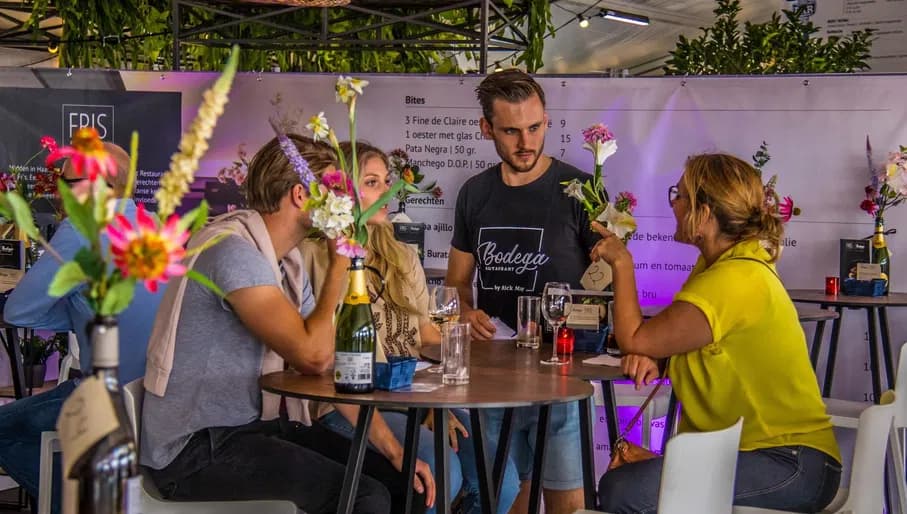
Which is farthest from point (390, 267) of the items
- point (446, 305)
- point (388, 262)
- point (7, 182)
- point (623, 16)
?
point (623, 16)

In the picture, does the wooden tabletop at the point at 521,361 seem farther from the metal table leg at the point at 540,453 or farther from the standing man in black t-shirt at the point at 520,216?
the standing man in black t-shirt at the point at 520,216

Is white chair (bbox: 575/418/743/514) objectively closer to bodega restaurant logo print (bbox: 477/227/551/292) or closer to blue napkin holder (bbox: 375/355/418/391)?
blue napkin holder (bbox: 375/355/418/391)

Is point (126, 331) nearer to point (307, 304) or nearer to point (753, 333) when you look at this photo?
point (307, 304)

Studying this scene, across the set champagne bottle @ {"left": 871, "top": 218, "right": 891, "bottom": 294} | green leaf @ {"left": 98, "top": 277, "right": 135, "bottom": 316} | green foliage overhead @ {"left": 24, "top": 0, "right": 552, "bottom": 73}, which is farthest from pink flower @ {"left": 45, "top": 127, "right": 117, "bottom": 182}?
green foliage overhead @ {"left": 24, "top": 0, "right": 552, "bottom": 73}

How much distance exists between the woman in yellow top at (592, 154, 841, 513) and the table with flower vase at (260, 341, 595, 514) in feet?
0.97

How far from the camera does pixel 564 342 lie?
3225 millimetres

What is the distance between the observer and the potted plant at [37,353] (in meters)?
5.56

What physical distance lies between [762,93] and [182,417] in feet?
10.8

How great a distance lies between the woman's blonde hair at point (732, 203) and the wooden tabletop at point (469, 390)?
586 millimetres

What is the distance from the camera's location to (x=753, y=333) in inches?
111

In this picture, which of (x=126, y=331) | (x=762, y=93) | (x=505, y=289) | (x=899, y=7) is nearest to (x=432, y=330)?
(x=505, y=289)

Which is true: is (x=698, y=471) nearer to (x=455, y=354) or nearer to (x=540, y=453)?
(x=455, y=354)

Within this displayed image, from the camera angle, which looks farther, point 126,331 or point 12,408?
point 12,408

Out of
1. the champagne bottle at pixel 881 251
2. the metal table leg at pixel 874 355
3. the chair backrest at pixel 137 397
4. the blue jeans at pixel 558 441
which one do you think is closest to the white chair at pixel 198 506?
the chair backrest at pixel 137 397
